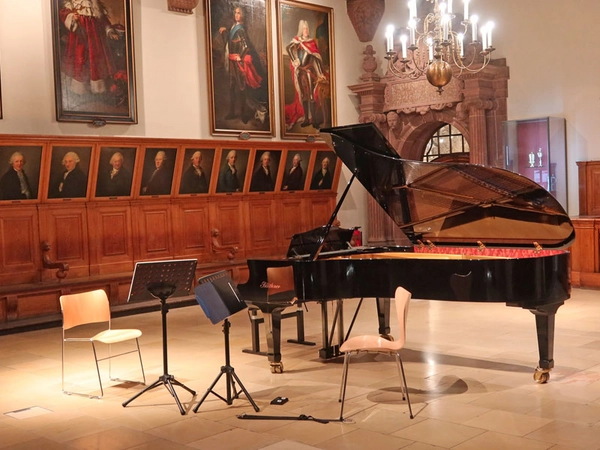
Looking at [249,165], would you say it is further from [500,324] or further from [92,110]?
[500,324]

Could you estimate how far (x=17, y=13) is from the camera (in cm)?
945

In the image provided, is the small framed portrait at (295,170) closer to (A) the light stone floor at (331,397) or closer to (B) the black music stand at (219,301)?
(A) the light stone floor at (331,397)

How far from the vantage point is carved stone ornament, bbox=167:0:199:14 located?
35.9 ft

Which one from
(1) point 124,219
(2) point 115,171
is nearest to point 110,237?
(1) point 124,219

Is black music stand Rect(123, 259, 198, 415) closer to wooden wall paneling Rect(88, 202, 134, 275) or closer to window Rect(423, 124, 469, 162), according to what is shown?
wooden wall paneling Rect(88, 202, 134, 275)

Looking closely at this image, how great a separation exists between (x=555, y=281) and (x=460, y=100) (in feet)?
23.1

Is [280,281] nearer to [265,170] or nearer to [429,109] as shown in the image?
[265,170]

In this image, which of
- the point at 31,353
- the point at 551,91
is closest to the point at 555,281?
the point at 31,353

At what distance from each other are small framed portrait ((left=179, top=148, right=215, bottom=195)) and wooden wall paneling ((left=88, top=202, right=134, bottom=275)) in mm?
950

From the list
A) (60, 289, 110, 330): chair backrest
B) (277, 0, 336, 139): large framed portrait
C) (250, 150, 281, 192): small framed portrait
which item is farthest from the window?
(60, 289, 110, 330): chair backrest

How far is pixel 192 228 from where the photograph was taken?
37.0 ft

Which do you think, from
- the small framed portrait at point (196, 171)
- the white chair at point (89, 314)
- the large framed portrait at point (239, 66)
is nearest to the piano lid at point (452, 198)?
the white chair at point (89, 314)

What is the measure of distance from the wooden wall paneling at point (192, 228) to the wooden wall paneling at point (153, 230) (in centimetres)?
11

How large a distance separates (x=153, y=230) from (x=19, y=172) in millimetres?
2172
